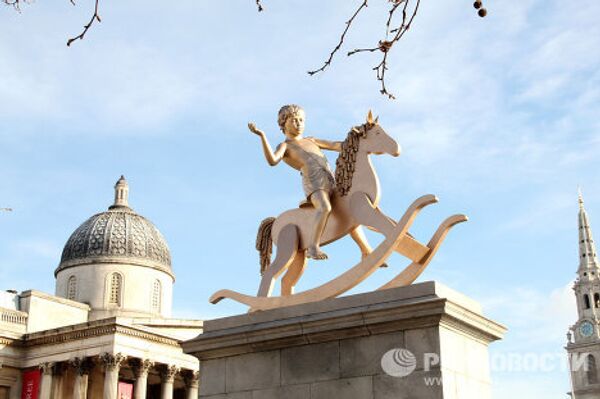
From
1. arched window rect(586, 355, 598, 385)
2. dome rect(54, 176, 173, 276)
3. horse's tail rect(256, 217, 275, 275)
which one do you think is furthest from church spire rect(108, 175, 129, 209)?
arched window rect(586, 355, 598, 385)

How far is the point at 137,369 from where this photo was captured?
163 ft

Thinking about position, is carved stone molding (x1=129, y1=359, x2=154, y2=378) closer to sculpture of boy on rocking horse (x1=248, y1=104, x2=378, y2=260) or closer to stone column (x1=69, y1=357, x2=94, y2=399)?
stone column (x1=69, y1=357, x2=94, y2=399)

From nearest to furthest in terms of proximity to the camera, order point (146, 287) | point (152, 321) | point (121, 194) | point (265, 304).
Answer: point (265, 304) < point (152, 321) < point (146, 287) < point (121, 194)

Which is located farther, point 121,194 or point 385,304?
point 121,194

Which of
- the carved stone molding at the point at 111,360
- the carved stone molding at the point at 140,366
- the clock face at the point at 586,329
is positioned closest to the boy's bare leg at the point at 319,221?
the carved stone molding at the point at 111,360

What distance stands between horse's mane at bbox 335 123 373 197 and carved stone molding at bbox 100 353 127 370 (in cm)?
3755

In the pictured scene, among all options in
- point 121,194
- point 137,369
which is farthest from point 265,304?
point 121,194

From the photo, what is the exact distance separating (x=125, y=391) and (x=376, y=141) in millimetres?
39524

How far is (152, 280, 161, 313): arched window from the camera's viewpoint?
6109cm

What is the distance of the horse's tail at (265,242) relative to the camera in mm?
13047

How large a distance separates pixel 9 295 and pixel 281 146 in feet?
155

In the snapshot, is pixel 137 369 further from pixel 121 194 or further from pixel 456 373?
pixel 456 373

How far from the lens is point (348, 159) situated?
1251 centimetres

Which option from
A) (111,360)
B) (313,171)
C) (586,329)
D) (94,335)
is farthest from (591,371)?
(313,171)
